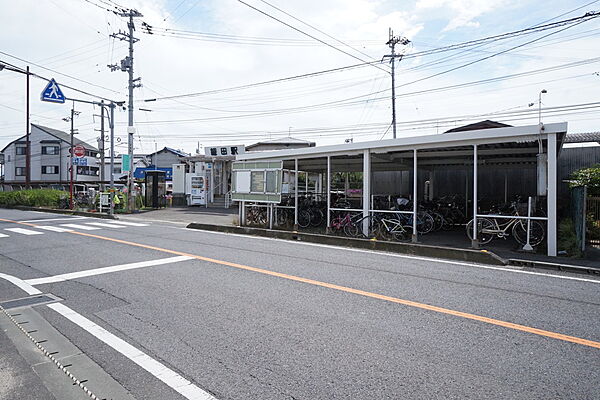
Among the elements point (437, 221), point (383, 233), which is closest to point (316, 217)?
point (383, 233)

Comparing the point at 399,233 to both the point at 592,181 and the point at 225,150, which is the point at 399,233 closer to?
the point at 592,181

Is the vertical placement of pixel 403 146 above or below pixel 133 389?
above

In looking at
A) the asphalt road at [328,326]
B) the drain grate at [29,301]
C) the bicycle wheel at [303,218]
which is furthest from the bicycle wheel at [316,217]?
the drain grate at [29,301]

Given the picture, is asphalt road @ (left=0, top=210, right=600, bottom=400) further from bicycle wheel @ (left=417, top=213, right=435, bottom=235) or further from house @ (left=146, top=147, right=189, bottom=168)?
house @ (left=146, top=147, right=189, bottom=168)

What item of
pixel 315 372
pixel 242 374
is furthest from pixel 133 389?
pixel 315 372

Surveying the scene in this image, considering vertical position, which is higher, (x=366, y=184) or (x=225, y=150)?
(x=225, y=150)

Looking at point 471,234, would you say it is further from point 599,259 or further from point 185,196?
point 185,196

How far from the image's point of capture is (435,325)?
14.3 feet

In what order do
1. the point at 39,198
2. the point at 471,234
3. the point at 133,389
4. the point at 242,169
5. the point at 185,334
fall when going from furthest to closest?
the point at 39,198 → the point at 242,169 → the point at 471,234 → the point at 185,334 → the point at 133,389

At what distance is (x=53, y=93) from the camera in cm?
1767

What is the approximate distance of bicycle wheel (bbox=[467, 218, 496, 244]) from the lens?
1025 centimetres

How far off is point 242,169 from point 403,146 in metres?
6.33

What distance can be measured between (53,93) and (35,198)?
12263 millimetres

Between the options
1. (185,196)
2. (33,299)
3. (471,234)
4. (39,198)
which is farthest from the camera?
(185,196)
